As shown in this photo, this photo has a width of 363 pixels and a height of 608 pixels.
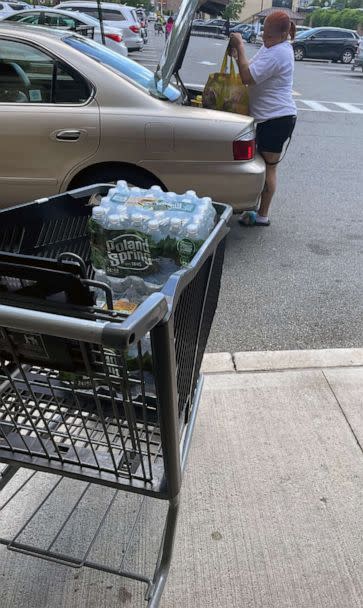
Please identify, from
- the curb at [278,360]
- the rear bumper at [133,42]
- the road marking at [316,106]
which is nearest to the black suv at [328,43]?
the rear bumper at [133,42]

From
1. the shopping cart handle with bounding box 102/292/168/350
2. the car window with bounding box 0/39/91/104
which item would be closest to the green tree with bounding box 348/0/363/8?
the car window with bounding box 0/39/91/104

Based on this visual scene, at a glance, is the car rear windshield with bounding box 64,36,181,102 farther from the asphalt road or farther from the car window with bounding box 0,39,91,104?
the asphalt road

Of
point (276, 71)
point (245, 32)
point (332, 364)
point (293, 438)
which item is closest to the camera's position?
point (293, 438)

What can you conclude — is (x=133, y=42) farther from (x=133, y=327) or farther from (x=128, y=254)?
(x=133, y=327)

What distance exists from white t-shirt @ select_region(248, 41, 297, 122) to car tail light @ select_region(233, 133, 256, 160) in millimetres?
522

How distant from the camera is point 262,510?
2100 mm

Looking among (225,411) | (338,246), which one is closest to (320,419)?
(225,411)

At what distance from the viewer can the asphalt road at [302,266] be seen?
11.2ft

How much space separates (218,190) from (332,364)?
188cm

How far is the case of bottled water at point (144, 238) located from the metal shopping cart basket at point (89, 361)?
87mm

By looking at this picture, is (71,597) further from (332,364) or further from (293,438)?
(332,364)

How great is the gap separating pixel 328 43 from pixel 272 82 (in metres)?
25.5

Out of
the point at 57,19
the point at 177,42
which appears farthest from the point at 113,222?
the point at 57,19

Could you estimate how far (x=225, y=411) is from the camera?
2.62 m
